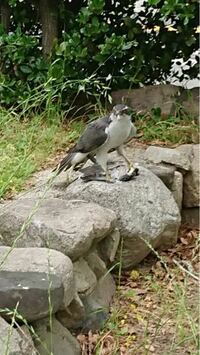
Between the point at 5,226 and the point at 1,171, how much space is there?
2.52ft

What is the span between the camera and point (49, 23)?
4867 mm

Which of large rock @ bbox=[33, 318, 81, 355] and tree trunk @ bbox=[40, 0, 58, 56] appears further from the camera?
tree trunk @ bbox=[40, 0, 58, 56]

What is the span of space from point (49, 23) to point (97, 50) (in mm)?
434

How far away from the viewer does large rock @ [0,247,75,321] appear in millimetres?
2402

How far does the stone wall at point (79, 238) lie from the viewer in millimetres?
2439

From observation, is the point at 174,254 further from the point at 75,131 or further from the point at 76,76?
the point at 76,76

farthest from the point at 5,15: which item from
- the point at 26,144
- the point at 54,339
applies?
the point at 54,339

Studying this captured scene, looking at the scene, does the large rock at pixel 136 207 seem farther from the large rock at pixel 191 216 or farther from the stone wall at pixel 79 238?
the large rock at pixel 191 216

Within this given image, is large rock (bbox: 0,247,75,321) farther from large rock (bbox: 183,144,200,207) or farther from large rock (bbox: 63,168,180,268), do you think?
large rock (bbox: 183,144,200,207)

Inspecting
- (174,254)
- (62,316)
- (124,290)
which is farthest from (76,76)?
(62,316)

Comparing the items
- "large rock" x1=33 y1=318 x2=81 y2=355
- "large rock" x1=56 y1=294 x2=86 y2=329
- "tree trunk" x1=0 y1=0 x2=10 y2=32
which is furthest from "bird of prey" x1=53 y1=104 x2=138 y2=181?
"tree trunk" x1=0 y1=0 x2=10 y2=32

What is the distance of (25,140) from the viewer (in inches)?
167

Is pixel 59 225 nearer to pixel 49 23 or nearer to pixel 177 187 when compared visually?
pixel 177 187

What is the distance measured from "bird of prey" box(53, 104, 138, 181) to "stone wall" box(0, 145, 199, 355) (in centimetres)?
11
